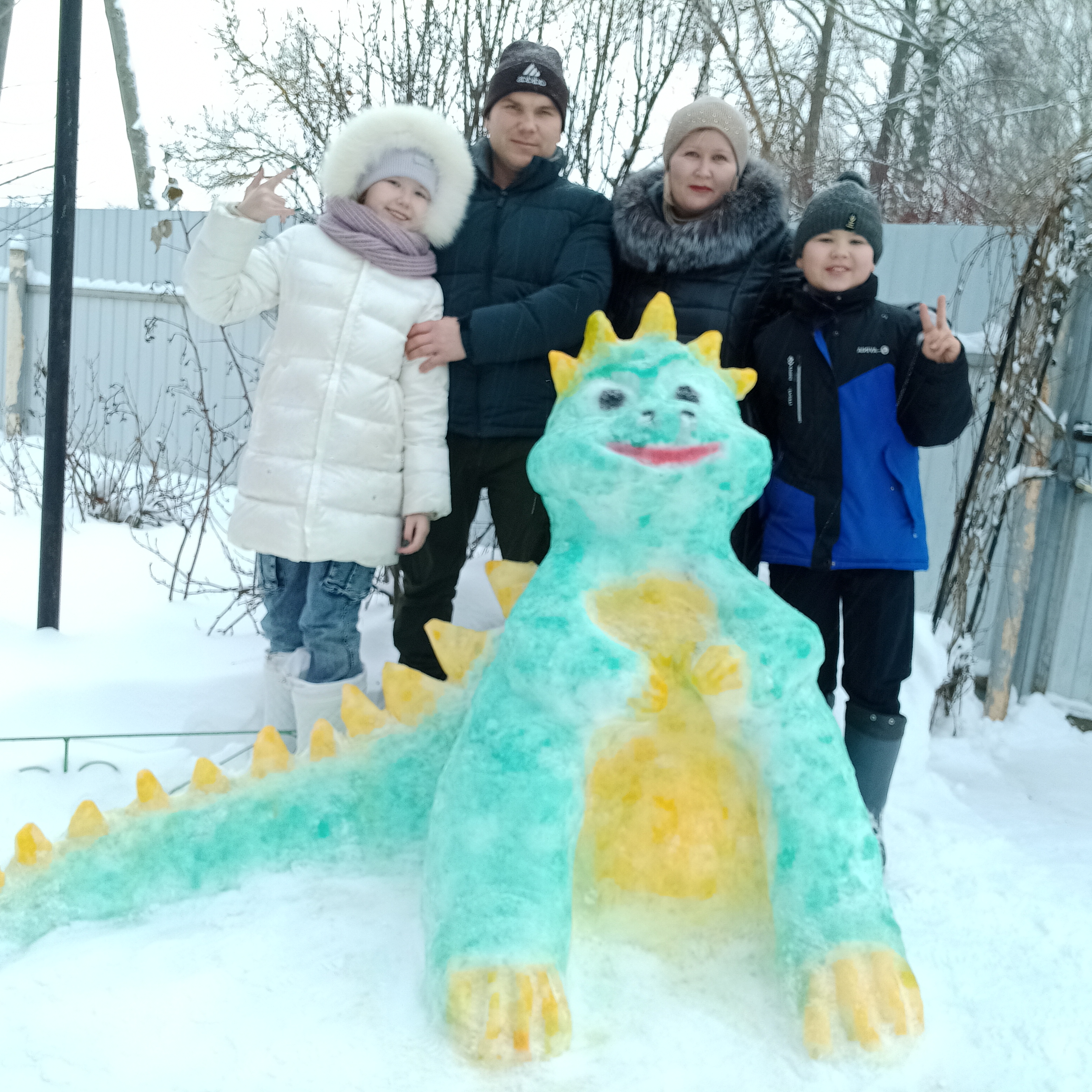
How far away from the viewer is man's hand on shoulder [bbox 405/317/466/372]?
2.33 meters

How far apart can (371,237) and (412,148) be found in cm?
24

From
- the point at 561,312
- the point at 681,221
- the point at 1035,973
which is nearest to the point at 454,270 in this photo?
the point at 561,312

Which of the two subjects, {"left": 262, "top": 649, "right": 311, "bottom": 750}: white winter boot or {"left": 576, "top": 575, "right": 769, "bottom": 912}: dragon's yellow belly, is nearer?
{"left": 576, "top": 575, "right": 769, "bottom": 912}: dragon's yellow belly

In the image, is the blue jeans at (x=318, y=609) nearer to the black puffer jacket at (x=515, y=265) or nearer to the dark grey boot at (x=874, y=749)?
the black puffer jacket at (x=515, y=265)

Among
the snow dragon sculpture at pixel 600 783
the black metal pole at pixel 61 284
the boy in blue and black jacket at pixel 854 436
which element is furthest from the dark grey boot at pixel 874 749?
the black metal pole at pixel 61 284

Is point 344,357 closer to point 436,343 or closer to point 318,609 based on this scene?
point 436,343

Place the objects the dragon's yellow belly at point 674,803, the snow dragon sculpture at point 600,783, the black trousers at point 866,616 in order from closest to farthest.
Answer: the snow dragon sculpture at point 600,783 → the dragon's yellow belly at point 674,803 → the black trousers at point 866,616

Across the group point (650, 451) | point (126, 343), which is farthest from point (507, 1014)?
point (126, 343)

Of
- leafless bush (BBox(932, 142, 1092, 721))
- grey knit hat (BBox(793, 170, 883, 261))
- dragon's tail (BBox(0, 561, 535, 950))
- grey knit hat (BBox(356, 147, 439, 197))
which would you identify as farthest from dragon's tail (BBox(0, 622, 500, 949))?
leafless bush (BBox(932, 142, 1092, 721))

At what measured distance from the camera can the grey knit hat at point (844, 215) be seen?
2195 mm

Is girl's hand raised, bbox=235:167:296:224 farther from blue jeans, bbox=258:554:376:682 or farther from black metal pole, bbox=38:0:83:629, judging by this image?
black metal pole, bbox=38:0:83:629

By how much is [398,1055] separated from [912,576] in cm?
154

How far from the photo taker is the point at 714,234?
2295 mm

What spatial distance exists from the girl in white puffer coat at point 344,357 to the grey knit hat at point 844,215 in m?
0.82
